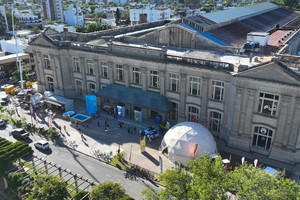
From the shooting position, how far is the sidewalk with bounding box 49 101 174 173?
45.5 meters

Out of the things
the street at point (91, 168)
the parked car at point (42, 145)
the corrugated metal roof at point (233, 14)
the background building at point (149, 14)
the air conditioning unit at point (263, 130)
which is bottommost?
the street at point (91, 168)

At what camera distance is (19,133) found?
5219 cm

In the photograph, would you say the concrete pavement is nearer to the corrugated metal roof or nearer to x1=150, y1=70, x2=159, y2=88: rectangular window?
x1=150, y1=70, x2=159, y2=88: rectangular window

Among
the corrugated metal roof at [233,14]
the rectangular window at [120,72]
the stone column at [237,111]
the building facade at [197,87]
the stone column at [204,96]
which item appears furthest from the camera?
the corrugated metal roof at [233,14]

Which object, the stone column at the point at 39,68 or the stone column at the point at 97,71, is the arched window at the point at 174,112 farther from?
the stone column at the point at 39,68

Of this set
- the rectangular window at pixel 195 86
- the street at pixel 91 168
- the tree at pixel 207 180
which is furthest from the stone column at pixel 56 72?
the tree at pixel 207 180

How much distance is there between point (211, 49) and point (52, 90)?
39307mm

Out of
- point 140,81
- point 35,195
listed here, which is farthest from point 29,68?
point 35,195

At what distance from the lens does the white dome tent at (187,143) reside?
42.6 metres

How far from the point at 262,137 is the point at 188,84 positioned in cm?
1508

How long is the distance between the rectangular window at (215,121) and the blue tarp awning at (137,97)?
7888 mm

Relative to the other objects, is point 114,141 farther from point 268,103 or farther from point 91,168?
point 268,103

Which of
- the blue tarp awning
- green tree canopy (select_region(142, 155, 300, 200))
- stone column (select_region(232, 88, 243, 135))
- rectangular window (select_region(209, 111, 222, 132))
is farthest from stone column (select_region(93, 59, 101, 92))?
green tree canopy (select_region(142, 155, 300, 200))

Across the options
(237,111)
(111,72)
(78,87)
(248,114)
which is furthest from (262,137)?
(78,87)
